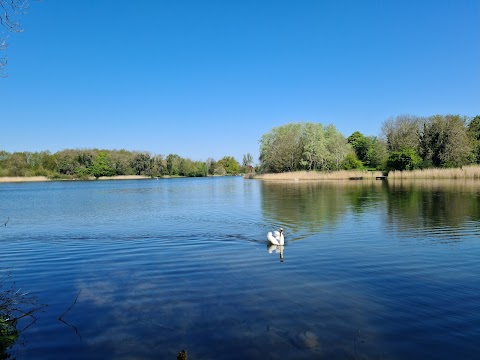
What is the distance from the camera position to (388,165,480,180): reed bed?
50172mm

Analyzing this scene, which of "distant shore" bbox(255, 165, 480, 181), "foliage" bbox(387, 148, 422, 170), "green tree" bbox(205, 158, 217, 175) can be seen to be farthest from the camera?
"green tree" bbox(205, 158, 217, 175)

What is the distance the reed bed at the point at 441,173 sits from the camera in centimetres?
5017

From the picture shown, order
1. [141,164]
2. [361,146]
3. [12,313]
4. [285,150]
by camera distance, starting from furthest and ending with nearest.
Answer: [141,164] → [361,146] → [285,150] → [12,313]

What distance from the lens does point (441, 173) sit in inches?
2120

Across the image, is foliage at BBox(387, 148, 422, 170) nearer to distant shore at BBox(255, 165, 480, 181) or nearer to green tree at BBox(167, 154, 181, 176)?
distant shore at BBox(255, 165, 480, 181)

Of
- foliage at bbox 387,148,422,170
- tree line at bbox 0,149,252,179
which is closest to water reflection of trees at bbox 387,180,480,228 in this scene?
foliage at bbox 387,148,422,170

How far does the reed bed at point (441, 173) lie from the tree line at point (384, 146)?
246 centimetres

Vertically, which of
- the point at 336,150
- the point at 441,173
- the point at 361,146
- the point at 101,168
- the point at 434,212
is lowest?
the point at 434,212

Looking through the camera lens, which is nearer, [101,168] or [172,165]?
[101,168]

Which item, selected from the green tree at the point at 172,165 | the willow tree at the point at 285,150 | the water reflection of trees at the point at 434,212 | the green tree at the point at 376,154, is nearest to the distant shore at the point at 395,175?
the willow tree at the point at 285,150

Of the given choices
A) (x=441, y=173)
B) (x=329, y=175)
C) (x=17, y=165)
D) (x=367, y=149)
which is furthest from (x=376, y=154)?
(x=17, y=165)

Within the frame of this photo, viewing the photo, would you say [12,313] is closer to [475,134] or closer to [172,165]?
[475,134]

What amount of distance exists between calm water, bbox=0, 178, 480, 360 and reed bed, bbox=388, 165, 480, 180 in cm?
3879

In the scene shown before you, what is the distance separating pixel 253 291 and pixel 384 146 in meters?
84.7
